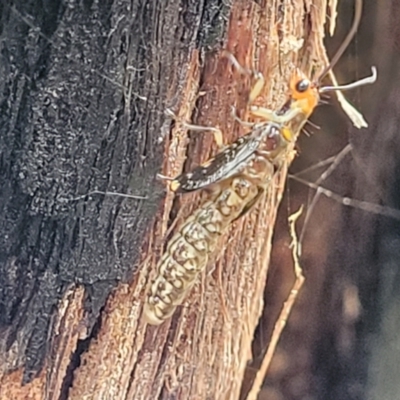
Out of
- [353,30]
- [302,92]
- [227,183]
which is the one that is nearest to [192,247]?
[227,183]

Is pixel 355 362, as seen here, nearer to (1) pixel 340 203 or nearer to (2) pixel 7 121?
(1) pixel 340 203

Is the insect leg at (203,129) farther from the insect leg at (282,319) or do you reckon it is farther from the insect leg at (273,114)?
the insect leg at (282,319)

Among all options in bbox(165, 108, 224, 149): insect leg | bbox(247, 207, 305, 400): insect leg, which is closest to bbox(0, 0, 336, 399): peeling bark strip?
bbox(165, 108, 224, 149): insect leg

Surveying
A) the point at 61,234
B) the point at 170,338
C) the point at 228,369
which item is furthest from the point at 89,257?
the point at 228,369

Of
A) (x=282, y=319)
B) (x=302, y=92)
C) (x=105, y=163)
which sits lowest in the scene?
A: (x=282, y=319)

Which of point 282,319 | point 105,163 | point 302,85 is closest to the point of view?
→ point 105,163

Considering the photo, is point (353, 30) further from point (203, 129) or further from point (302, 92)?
point (203, 129)
